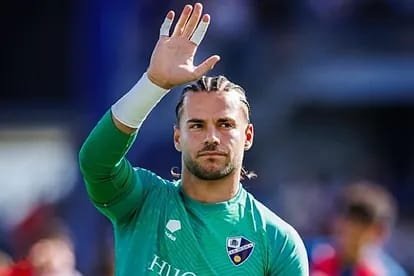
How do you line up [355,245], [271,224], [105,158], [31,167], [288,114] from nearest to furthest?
[105,158] < [271,224] < [355,245] < [288,114] < [31,167]

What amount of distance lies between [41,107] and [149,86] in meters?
17.9

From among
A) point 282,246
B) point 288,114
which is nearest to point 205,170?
point 282,246

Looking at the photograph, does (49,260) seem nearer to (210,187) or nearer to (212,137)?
(210,187)

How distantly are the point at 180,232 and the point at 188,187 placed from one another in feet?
0.64

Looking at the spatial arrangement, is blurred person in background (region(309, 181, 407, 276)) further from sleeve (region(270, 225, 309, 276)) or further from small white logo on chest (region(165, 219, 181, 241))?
small white logo on chest (region(165, 219, 181, 241))

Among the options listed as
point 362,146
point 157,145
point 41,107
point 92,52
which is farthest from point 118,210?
point 41,107

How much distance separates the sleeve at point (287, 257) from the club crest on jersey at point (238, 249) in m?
0.10

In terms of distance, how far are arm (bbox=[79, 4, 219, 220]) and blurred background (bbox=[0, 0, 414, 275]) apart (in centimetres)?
977

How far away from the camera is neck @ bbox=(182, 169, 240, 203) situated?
6586 mm

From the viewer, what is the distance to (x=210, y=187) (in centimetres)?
660

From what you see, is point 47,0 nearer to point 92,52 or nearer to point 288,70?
point 288,70

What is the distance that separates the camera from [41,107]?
79.3ft

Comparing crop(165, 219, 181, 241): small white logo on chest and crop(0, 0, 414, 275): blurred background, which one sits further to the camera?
crop(0, 0, 414, 275): blurred background

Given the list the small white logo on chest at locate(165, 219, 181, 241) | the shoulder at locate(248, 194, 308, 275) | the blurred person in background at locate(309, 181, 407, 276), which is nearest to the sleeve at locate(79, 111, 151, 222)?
the small white logo on chest at locate(165, 219, 181, 241)
